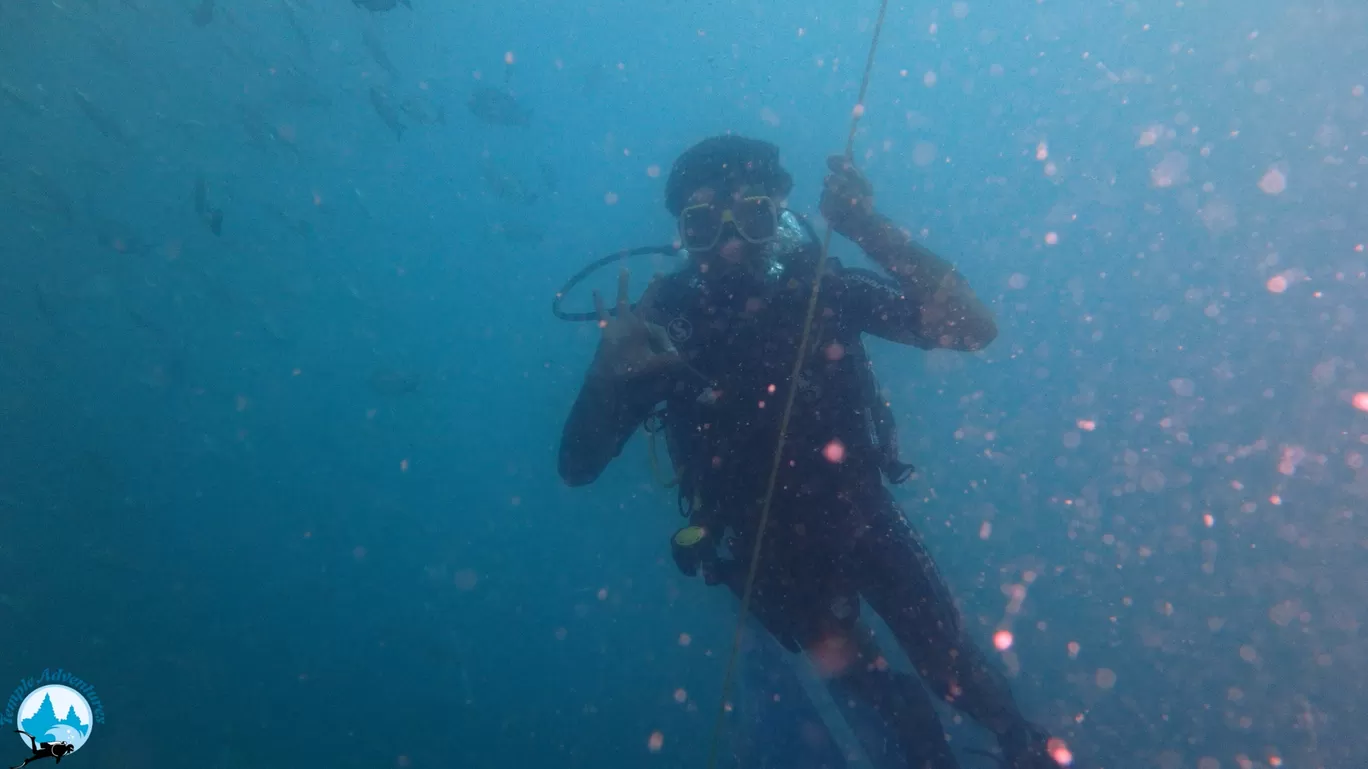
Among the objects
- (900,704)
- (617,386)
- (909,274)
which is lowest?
(900,704)

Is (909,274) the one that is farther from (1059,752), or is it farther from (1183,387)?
(1183,387)

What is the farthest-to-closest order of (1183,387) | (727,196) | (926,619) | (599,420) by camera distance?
(1183,387), (727,196), (599,420), (926,619)

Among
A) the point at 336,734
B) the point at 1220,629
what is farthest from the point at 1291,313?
the point at 336,734

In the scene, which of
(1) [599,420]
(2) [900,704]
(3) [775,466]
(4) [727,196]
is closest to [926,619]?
(2) [900,704]

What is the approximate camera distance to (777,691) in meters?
7.48

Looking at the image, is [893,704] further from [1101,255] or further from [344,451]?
[1101,255]

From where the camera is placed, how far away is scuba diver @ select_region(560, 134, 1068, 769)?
12.3ft

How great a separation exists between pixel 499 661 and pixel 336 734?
299 inches

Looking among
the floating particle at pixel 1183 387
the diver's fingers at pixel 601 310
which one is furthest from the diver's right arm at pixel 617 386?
the floating particle at pixel 1183 387

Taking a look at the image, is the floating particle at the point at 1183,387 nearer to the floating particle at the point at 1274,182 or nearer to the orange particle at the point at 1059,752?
the floating particle at the point at 1274,182

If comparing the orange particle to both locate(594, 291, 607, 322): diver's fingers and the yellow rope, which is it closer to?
the yellow rope

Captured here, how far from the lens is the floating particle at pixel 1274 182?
56594mm

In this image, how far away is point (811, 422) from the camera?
378 cm

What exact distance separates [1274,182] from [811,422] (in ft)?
262
